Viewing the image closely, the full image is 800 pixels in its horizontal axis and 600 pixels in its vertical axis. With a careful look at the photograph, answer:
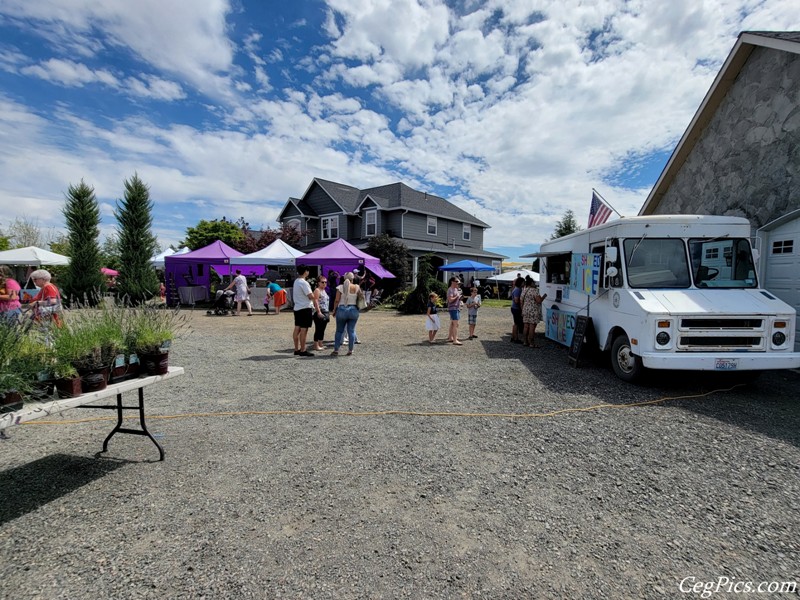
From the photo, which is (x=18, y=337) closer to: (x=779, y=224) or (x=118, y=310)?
(x=118, y=310)

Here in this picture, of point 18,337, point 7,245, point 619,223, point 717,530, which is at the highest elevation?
point 7,245

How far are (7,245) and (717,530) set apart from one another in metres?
38.6

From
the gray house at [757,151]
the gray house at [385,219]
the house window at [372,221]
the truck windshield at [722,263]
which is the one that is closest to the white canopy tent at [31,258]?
the gray house at [385,219]

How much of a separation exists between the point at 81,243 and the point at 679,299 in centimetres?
2203

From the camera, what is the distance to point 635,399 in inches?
229

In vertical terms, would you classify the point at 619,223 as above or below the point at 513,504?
above

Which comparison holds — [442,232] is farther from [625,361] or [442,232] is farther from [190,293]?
[625,361]

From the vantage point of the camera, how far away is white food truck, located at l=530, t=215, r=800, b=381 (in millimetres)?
5746

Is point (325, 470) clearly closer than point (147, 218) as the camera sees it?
Yes

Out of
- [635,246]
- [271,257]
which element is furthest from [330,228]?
[635,246]

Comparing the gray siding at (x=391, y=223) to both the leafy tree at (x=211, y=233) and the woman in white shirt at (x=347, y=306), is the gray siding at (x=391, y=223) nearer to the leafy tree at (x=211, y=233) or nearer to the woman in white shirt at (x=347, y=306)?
the leafy tree at (x=211, y=233)

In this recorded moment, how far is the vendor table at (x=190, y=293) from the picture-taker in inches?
842

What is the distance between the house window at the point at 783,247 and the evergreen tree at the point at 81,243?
23.2 metres

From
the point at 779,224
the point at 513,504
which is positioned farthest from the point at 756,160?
the point at 513,504
